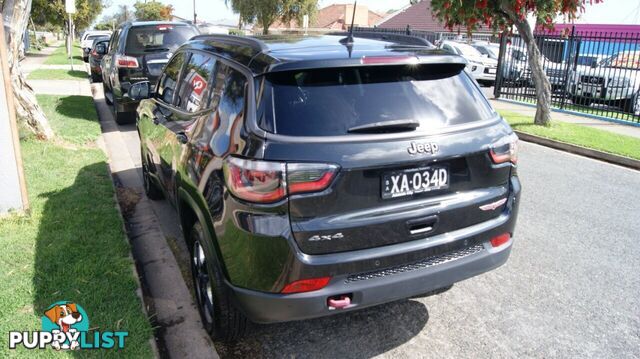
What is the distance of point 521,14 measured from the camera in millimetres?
10203

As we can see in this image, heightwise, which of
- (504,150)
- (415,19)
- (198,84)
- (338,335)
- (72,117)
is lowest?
(338,335)

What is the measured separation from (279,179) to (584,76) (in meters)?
14.2

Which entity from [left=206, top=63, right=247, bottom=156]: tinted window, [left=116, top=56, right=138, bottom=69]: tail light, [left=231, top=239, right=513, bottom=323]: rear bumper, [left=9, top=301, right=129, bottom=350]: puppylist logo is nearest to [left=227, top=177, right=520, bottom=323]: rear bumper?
[left=231, top=239, right=513, bottom=323]: rear bumper

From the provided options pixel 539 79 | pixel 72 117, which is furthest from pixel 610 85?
pixel 72 117

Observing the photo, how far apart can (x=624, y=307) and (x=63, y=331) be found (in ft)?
12.3

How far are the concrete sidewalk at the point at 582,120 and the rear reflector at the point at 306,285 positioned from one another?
10327 millimetres

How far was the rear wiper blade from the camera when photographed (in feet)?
8.48

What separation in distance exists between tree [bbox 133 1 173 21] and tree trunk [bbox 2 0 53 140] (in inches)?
2473

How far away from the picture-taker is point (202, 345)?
310 centimetres

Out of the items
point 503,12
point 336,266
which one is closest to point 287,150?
point 336,266

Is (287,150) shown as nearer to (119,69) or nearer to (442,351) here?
(442,351)

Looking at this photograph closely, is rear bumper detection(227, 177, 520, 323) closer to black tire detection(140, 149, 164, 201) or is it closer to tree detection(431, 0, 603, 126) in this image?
black tire detection(140, 149, 164, 201)

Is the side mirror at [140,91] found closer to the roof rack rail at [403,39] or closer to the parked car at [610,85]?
the roof rack rail at [403,39]

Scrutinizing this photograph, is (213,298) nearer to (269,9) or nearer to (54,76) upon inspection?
(54,76)
